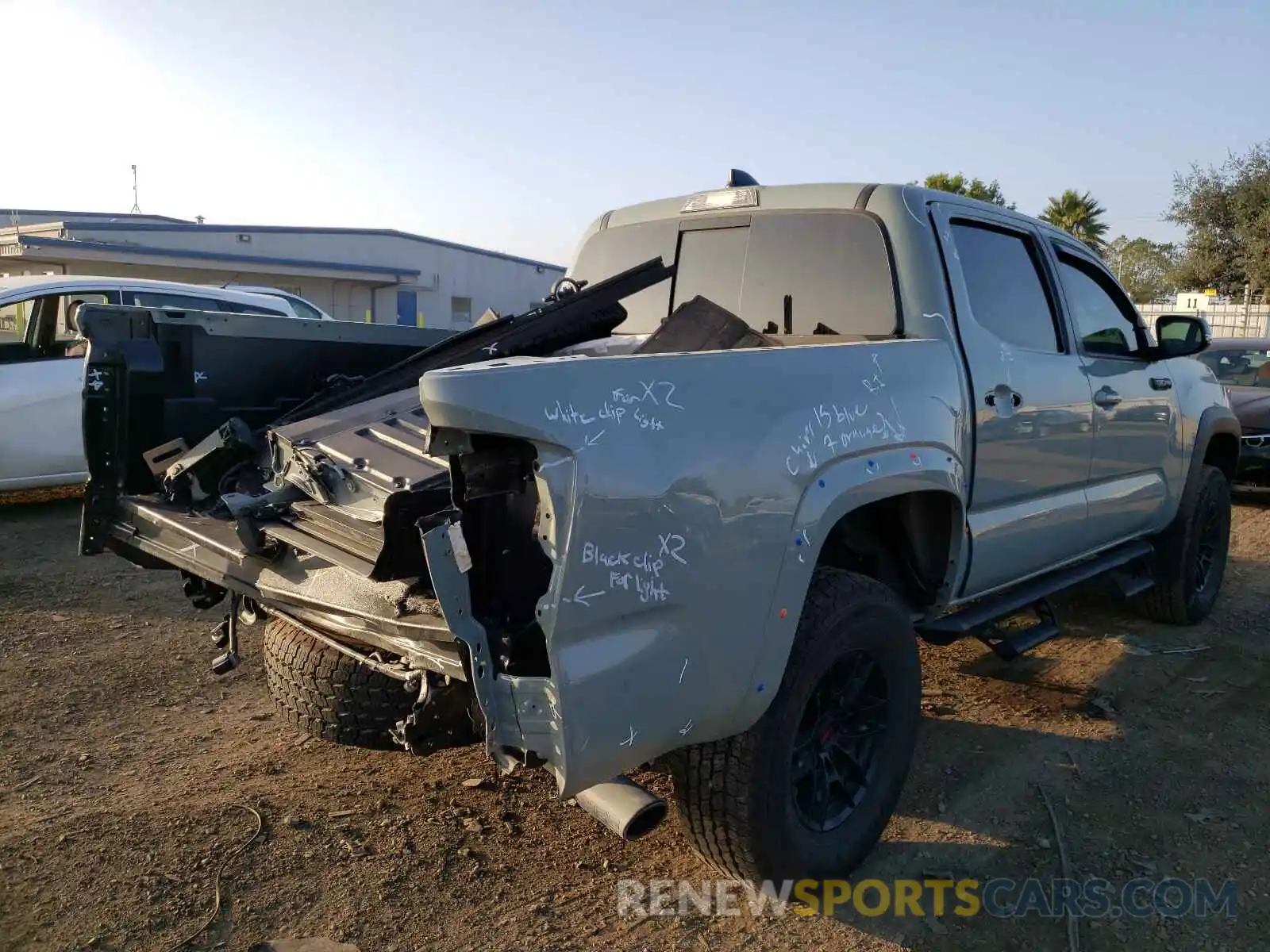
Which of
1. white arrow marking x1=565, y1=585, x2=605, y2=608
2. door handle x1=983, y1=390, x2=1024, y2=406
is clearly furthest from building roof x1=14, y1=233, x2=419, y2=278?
white arrow marking x1=565, y1=585, x2=605, y2=608

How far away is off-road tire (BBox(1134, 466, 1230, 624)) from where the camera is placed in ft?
17.7

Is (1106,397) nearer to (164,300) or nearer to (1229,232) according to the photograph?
(164,300)

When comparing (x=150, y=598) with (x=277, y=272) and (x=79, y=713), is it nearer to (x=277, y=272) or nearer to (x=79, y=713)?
(x=79, y=713)

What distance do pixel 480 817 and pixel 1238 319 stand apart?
2657 centimetres

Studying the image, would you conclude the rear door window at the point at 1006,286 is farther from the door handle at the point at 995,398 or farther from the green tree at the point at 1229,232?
the green tree at the point at 1229,232

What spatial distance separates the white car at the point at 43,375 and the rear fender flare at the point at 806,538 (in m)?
6.15

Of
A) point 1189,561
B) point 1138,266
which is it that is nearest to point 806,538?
point 1189,561

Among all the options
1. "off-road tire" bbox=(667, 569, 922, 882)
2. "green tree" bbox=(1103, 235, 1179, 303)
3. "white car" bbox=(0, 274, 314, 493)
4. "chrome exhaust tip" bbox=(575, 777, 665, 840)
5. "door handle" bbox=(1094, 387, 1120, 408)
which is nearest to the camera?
"chrome exhaust tip" bbox=(575, 777, 665, 840)

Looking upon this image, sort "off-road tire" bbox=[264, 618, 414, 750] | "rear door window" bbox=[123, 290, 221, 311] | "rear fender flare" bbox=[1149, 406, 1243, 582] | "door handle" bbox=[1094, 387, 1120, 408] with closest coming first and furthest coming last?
"off-road tire" bbox=[264, 618, 414, 750]
"door handle" bbox=[1094, 387, 1120, 408]
"rear fender flare" bbox=[1149, 406, 1243, 582]
"rear door window" bbox=[123, 290, 221, 311]

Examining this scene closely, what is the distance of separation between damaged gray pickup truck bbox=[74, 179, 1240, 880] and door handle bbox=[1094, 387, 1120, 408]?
0.02 m

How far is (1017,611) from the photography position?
4.03 metres

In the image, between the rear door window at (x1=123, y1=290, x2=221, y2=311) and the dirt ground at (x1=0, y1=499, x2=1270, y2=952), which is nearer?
the dirt ground at (x1=0, y1=499, x2=1270, y2=952)

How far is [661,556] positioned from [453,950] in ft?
4.38

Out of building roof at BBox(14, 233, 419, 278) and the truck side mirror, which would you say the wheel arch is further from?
building roof at BBox(14, 233, 419, 278)
